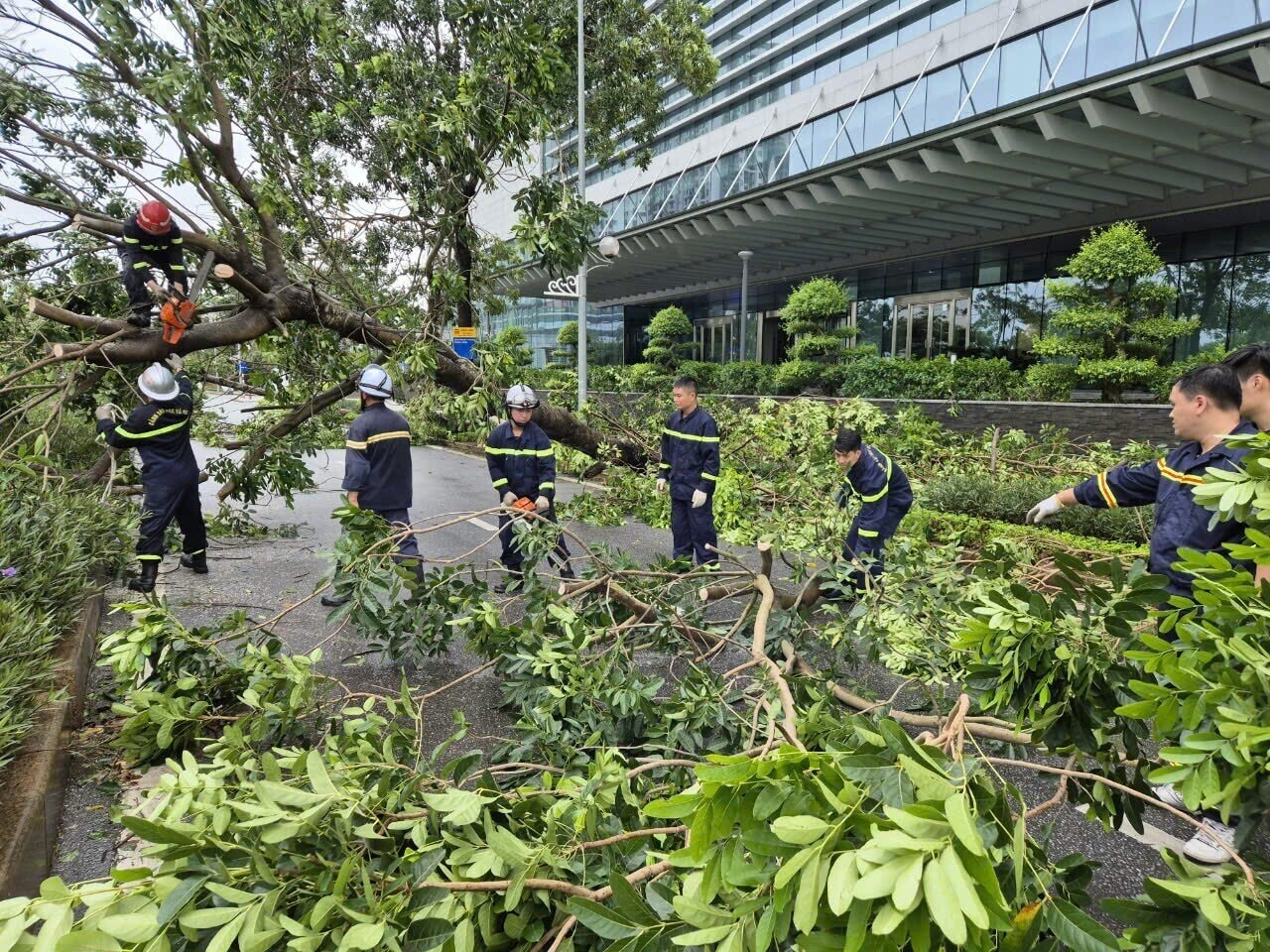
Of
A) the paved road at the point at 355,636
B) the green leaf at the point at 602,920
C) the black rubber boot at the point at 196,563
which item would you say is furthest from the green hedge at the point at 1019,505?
the black rubber boot at the point at 196,563

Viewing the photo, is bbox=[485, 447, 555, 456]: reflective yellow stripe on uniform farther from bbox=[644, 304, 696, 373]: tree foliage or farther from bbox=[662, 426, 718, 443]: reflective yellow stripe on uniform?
bbox=[644, 304, 696, 373]: tree foliage

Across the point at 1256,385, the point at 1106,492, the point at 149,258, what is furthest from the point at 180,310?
the point at 1256,385

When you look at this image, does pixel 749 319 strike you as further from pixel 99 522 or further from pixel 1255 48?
pixel 99 522

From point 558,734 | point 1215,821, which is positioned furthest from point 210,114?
point 1215,821

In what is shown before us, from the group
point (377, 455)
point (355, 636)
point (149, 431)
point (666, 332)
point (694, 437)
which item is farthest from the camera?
point (666, 332)

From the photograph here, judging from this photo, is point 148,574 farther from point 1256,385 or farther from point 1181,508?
point 1256,385

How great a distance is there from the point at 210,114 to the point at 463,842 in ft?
15.1

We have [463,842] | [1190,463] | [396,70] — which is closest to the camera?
[463,842]

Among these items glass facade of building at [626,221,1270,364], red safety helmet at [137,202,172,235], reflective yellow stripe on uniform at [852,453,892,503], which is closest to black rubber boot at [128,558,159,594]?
red safety helmet at [137,202,172,235]

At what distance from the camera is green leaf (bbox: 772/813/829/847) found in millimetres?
770

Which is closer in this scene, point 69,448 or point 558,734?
point 558,734

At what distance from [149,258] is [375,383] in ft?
5.45

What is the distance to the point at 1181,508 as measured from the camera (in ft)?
9.22

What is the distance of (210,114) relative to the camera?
417 cm
